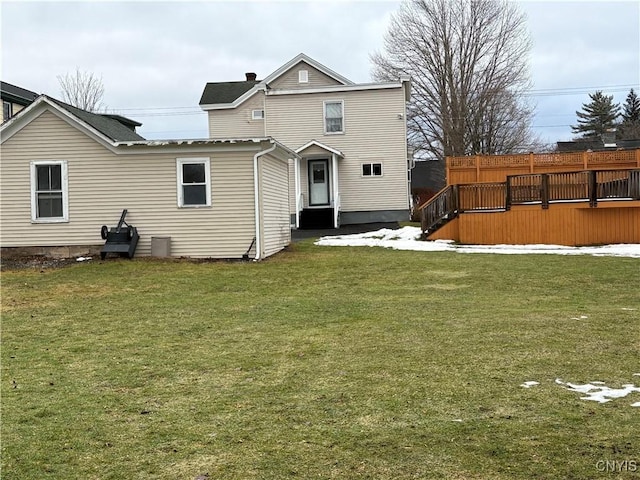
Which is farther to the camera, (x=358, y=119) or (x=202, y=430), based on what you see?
(x=358, y=119)

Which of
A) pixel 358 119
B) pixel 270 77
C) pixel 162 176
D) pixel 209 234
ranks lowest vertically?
pixel 209 234

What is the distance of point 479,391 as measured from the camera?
191 inches

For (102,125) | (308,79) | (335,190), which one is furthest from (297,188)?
(102,125)

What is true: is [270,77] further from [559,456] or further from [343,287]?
[559,456]

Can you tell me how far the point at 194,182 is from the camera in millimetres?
15875

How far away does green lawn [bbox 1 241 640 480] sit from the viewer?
144 inches

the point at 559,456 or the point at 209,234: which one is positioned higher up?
the point at 209,234

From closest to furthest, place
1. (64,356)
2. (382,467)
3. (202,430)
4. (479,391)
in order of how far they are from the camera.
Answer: (382,467), (202,430), (479,391), (64,356)

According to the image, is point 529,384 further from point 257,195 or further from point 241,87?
point 241,87

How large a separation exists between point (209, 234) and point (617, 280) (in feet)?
30.8

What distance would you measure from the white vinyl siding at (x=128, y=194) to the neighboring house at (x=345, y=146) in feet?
32.5

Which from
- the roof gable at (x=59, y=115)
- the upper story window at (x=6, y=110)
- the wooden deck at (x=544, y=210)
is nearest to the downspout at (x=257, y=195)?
the roof gable at (x=59, y=115)

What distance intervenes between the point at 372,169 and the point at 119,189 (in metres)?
13.1

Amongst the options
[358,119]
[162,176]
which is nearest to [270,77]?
[358,119]
